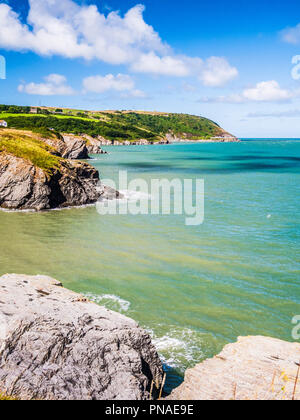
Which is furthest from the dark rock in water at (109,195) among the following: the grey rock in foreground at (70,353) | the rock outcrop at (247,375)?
the rock outcrop at (247,375)

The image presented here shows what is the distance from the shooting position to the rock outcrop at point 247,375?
6.77 meters

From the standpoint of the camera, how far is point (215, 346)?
1112 cm

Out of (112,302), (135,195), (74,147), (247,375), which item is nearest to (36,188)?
(135,195)

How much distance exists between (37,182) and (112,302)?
20824 mm

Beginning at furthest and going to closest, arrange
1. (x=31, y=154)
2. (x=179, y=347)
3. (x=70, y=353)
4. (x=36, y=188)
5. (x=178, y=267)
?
(x=31, y=154)
(x=36, y=188)
(x=178, y=267)
(x=179, y=347)
(x=70, y=353)

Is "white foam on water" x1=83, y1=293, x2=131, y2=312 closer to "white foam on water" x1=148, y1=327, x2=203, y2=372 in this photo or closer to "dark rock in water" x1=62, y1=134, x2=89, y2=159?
"white foam on water" x1=148, y1=327, x2=203, y2=372

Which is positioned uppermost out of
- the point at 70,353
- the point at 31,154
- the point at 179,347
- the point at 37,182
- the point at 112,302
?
the point at 31,154

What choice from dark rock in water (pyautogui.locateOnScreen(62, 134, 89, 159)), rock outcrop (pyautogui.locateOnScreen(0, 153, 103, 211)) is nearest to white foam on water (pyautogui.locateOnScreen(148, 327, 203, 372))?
rock outcrop (pyautogui.locateOnScreen(0, 153, 103, 211))

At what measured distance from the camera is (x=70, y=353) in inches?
282

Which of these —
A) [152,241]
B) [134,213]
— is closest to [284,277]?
[152,241]

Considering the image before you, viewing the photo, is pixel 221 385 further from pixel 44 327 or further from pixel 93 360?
pixel 44 327

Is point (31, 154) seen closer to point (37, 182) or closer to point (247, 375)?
point (37, 182)

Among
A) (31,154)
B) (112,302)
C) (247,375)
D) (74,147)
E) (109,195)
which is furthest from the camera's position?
(74,147)

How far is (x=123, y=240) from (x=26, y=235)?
7027 millimetres
